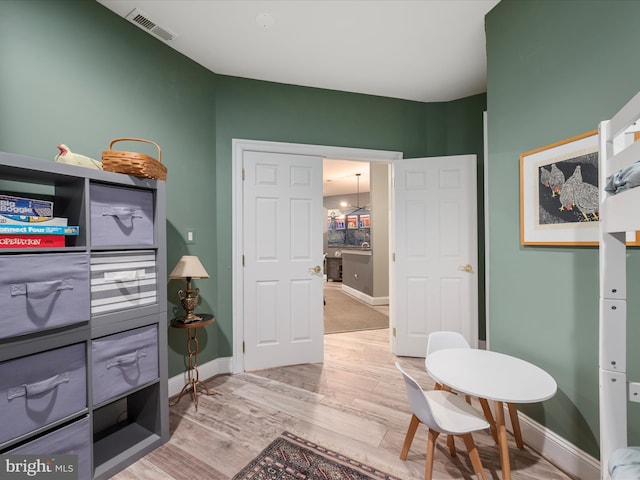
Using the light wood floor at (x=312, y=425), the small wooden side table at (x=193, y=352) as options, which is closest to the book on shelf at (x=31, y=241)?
the small wooden side table at (x=193, y=352)

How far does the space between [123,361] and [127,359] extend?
0.02 meters

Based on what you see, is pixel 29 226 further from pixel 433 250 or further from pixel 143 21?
pixel 433 250

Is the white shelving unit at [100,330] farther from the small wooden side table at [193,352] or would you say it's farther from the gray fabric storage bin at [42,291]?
the small wooden side table at [193,352]

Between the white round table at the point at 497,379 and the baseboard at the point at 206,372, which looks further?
the baseboard at the point at 206,372

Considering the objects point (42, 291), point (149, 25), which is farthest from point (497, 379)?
point (149, 25)

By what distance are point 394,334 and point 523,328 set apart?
1.60m

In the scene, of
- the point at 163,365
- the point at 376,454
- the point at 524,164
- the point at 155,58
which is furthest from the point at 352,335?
the point at 155,58

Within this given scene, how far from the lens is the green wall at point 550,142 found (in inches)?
55.8

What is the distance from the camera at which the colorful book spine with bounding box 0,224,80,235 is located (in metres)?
1.26

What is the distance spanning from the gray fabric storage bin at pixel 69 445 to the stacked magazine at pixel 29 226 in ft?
2.81

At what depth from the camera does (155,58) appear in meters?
2.35

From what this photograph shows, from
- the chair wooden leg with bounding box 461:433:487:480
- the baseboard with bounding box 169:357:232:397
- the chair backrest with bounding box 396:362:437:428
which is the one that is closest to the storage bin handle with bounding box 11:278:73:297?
the baseboard with bounding box 169:357:232:397

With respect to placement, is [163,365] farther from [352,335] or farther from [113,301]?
[352,335]

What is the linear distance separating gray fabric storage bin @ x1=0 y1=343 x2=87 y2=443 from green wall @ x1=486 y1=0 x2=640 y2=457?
2.47 m
